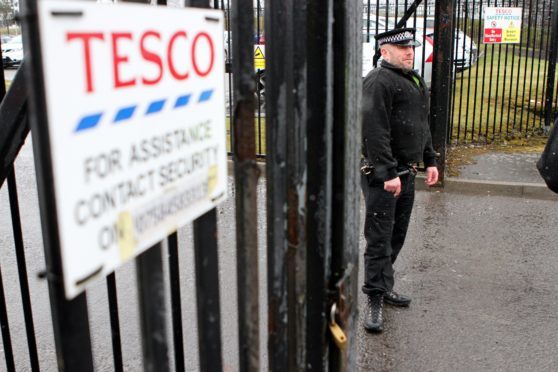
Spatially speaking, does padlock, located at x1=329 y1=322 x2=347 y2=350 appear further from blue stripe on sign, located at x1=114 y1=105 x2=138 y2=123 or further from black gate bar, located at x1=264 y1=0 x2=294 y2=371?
blue stripe on sign, located at x1=114 y1=105 x2=138 y2=123

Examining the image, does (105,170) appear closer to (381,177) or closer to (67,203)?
(67,203)

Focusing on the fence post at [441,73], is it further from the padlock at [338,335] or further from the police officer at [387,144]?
the padlock at [338,335]

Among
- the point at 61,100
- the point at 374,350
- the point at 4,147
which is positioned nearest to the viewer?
the point at 61,100

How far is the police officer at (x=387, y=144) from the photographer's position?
12.1ft

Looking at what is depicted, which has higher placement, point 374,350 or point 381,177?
point 381,177

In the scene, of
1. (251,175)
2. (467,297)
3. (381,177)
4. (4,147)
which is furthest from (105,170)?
(467,297)

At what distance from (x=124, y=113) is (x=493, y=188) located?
21.2ft

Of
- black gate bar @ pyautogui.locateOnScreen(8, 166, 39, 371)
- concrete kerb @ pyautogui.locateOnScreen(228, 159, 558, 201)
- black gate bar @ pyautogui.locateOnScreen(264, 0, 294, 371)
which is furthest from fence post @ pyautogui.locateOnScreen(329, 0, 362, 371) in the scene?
concrete kerb @ pyautogui.locateOnScreen(228, 159, 558, 201)

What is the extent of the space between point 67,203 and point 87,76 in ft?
0.58

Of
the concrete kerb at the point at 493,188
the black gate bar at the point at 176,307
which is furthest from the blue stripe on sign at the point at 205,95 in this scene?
the concrete kerb at the point at 493,188

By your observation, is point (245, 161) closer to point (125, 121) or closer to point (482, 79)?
point (125, 121)

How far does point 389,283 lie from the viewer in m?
3.95

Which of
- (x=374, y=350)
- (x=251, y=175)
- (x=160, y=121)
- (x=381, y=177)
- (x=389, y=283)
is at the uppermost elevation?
(x=160, y=121)

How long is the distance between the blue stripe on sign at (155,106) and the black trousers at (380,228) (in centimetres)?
289
